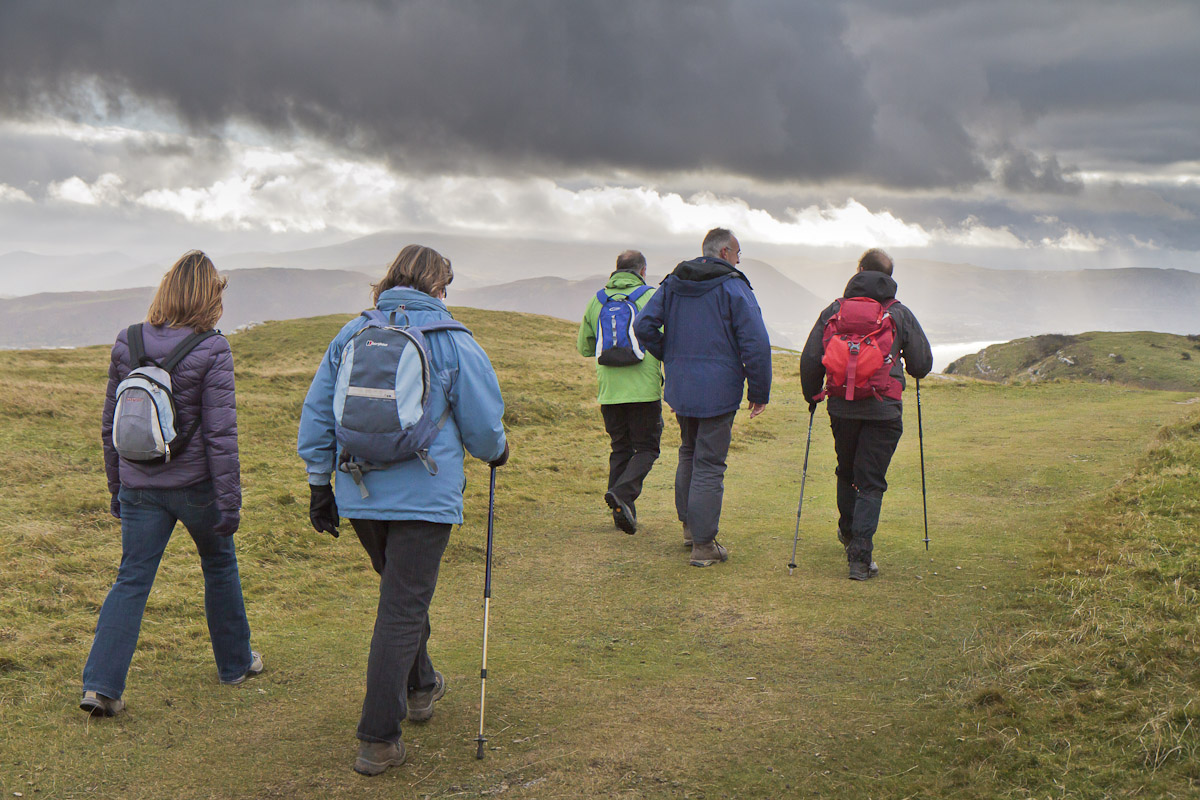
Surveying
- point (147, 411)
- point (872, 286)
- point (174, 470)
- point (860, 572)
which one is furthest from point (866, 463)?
point (147, 411)

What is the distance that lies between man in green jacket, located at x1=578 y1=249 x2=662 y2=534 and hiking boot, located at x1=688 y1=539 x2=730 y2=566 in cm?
138

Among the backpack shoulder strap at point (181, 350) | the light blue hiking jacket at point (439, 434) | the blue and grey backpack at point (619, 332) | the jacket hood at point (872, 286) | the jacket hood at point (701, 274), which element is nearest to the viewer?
the light blue hiking jacket at point (439, 434)

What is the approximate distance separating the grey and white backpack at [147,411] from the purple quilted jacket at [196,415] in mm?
47

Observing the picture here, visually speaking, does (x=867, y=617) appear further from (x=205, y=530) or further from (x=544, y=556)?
(x=205, y=530)

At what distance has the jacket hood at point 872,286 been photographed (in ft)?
28.1

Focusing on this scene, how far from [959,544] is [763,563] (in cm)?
252

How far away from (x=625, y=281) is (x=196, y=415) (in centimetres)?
585

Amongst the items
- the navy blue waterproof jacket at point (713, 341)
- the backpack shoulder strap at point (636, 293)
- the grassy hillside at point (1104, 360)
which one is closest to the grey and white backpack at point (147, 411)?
the navy blue waterproof jacket at point (713, 341)

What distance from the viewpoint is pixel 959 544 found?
33.1ft

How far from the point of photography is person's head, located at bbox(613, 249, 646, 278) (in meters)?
10.6

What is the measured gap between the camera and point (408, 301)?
512cm

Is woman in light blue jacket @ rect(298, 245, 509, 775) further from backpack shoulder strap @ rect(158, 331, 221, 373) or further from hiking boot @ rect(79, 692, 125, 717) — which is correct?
hiking boot @ rect(79, 692, 125, 717)

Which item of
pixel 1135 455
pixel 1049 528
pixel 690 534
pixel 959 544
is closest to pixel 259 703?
pixel 690 534

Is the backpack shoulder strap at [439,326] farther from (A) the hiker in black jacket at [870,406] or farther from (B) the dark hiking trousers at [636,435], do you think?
(B) the dark hiking trousers at [636,435]
